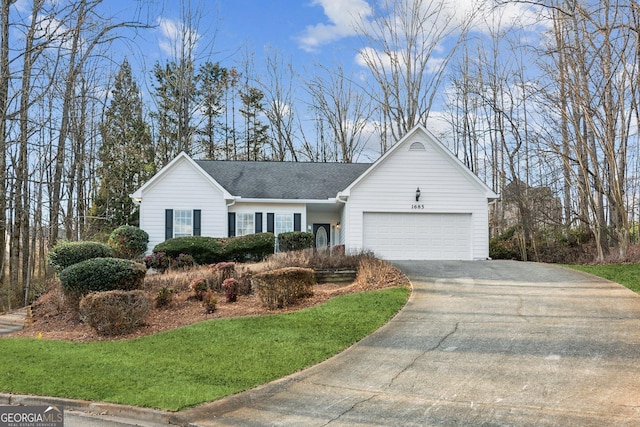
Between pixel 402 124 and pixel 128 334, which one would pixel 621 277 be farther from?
pixel 402 124

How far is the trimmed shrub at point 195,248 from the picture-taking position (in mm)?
18469

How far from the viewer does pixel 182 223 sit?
20.3 meters

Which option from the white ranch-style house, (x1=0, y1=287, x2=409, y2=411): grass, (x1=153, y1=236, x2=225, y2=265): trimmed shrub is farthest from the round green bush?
the white ranch-style house

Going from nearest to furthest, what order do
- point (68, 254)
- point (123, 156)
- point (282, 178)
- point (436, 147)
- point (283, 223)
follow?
point (68, 254) → point (436, 147) → point (283, 223) → point (282, 178) → point (123, 156)

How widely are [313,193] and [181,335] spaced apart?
12166 millimetres

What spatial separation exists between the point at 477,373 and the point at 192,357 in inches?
185

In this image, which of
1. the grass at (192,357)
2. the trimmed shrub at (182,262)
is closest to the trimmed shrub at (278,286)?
the grass at (192,357)

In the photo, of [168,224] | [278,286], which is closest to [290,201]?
[168,224]

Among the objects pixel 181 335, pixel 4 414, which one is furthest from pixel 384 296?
pixel 4 414

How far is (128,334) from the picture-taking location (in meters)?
10.9

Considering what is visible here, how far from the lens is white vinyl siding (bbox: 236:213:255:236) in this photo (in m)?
20.9

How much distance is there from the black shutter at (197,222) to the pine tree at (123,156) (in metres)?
7.89

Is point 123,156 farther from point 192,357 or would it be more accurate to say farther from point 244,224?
point 192,357

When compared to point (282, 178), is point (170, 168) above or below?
above
